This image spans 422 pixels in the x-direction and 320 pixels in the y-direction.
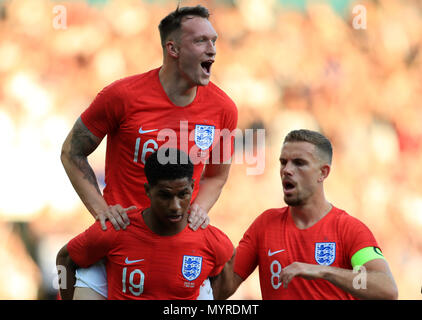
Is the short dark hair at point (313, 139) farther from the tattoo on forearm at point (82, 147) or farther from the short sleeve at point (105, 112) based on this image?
the tattoo on forearm at point (82, 147)

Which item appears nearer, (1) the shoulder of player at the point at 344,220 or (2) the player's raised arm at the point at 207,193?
(2) the player's raised arm at the point at 207,193

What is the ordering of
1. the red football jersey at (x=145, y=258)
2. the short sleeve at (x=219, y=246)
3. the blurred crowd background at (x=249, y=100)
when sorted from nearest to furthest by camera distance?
1. the red football jersey at (x=145, y=258)
2. the short sleeve at (x=219, y=246)
3. the blurred crowd background at (x=249, y=100)

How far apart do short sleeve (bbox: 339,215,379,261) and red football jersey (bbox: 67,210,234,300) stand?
0.72m

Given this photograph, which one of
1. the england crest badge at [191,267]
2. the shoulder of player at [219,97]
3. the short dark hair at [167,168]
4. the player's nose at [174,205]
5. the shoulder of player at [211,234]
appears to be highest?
the shoulder of player at [219,97]

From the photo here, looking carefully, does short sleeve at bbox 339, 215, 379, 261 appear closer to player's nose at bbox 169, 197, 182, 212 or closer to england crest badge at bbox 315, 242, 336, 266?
england crest badge at bbox 315, 242, 336, 266

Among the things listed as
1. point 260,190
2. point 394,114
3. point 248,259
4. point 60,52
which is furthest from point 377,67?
point 248,259

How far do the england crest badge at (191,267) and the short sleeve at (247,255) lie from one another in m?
0.44

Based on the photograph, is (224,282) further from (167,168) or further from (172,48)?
(172,48)

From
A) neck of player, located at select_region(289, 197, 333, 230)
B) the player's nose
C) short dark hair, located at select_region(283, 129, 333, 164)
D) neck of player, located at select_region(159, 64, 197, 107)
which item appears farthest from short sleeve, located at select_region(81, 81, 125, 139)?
neck of player, located at select_region(289, 197, 333, 230)

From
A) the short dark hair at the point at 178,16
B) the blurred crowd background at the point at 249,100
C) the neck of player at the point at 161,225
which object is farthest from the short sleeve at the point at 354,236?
the blurred crowd background at the point at 249,100

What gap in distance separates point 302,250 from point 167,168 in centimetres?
88

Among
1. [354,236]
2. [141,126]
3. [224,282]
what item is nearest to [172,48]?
[141,126]

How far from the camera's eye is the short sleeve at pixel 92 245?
315cm
